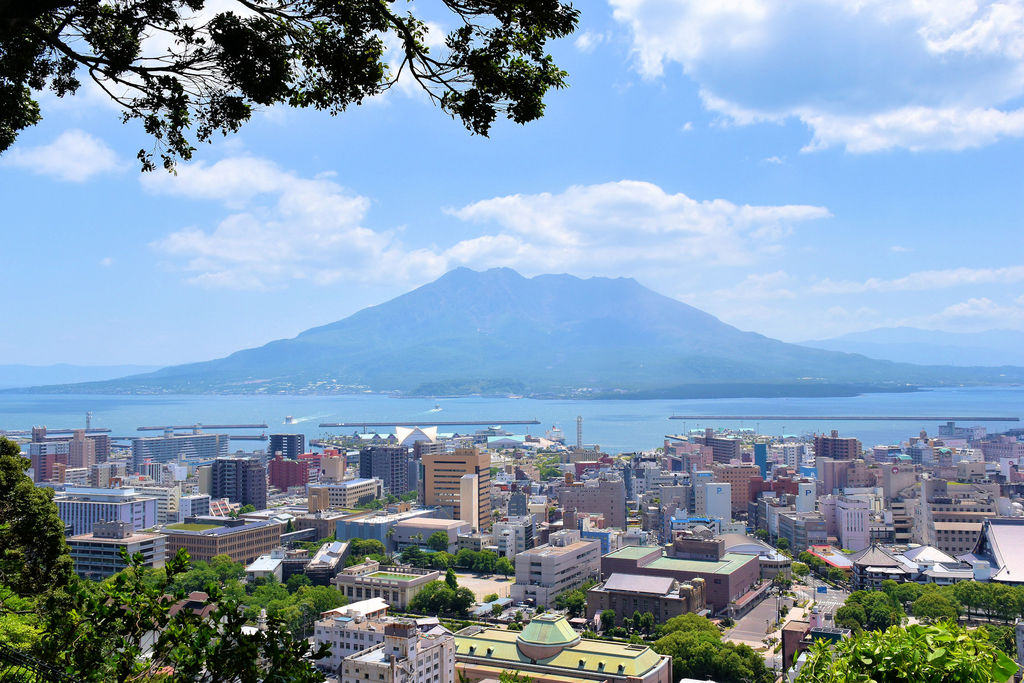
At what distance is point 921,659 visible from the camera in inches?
77.9

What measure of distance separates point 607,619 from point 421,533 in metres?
6.68

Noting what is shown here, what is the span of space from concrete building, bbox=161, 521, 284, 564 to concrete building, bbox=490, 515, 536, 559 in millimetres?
4766

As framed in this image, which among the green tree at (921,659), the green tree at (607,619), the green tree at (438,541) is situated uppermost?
the green tree at (921,659)

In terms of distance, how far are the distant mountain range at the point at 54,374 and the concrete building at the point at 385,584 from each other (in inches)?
5836

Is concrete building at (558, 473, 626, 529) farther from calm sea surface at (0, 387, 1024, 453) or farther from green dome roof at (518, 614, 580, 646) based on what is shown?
calm sea surface at (0, 387, 1024, 453)

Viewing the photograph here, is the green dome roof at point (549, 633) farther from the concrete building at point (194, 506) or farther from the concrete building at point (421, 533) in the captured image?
the concrete building at point (194, 506)

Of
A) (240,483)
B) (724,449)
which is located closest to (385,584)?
(240,483)

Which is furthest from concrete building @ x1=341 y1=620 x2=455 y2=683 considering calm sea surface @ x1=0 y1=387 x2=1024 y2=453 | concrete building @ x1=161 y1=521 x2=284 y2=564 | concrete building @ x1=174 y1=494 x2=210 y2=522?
calm sea surface @ x1=0 y1=387 x2=1024 y2=453

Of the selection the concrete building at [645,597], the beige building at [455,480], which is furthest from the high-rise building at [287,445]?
the concrete building at [645,597]

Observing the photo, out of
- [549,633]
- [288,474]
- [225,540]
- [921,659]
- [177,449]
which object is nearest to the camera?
[921,659]

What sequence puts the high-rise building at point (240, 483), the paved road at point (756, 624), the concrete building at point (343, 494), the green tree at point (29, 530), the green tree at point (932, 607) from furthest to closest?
the high-rise building at point (240, 483) → the concrete building at point (343, 494) → the paved road at point (756, 624) → the green tree at point (932, 607) → the green tree at point (29, 530)

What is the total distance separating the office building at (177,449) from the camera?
35531mm

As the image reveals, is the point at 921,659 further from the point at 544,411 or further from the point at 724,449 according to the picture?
the point at 544,411

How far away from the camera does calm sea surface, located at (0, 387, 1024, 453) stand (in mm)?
54375
